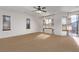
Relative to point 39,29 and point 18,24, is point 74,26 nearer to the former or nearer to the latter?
point 39,29

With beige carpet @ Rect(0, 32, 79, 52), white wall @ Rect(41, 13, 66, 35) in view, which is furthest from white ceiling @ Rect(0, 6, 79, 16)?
beige carpet @ Rect(0, 32, 79, 52)

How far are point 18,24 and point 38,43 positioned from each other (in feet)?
1.65

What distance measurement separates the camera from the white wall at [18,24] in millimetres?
1947

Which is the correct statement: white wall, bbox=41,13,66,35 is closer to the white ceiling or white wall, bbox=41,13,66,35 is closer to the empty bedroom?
the empty bedroom

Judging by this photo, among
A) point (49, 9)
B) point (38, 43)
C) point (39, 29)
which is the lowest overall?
point (38, 43)

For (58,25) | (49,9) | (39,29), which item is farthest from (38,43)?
(49,9)

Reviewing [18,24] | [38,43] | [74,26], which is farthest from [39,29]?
[74,26]

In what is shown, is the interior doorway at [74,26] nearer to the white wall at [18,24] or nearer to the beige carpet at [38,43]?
the beige carpet at [38,43]

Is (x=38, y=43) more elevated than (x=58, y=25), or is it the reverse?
(x=58, y=25)

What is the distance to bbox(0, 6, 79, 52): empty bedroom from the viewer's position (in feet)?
6.48

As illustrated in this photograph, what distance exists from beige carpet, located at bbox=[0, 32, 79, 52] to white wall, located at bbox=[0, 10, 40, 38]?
0.26 feet

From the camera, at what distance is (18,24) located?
6.83 feet

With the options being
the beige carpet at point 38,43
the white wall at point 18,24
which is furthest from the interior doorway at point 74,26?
the white wall at point 18,24
